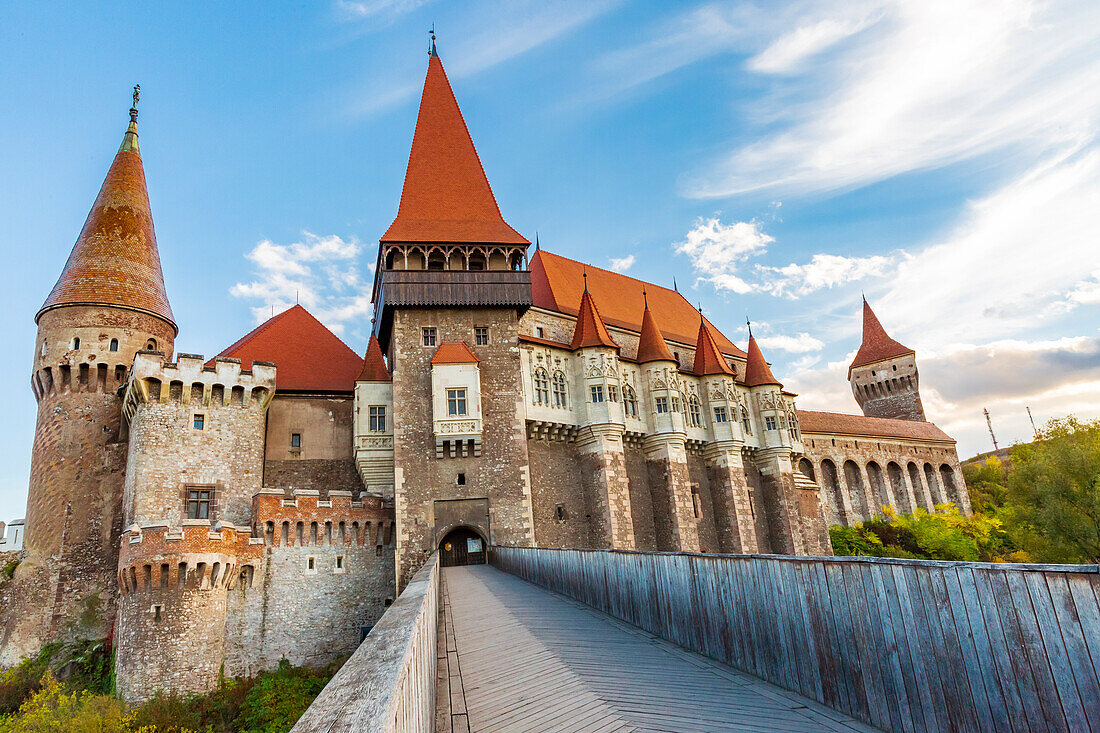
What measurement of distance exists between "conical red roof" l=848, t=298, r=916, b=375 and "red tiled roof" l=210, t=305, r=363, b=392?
4233 centimetres

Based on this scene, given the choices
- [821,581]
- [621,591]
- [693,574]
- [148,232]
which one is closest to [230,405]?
[148,232]

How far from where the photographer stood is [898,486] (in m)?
42.5

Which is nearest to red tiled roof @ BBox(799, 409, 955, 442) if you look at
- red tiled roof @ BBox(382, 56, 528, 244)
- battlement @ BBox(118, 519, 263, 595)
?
red tiled roof @ BBox(382, 56, 528, 244)

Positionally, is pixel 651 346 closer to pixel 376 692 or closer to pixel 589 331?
pixel 589 331

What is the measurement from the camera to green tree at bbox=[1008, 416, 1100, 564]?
24.8 metres

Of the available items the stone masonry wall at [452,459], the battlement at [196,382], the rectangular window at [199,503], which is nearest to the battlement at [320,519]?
the rectangular window at [199,503]

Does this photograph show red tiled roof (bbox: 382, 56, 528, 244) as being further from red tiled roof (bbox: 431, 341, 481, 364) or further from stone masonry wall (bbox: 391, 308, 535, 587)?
red tiled roof (bbox: 431, 341, 481, 364)

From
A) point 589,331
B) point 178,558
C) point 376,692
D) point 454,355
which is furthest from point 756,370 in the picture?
point 376,692

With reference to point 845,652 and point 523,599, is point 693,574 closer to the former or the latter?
Answer: point 845,652

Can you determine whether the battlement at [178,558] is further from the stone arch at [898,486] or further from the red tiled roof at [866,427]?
the stone arch at [898,486]

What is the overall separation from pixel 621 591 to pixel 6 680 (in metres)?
22.2

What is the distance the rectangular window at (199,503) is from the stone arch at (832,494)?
3298cm

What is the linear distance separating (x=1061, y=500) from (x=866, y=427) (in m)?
16.6

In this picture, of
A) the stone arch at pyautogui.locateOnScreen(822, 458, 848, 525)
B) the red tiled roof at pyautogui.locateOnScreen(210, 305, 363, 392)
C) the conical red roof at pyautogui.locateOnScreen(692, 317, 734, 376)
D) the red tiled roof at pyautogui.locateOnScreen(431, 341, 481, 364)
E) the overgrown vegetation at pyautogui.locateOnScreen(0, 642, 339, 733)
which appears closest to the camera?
the overgrown vegetation at pyautogui.locateOnScreen(0, 642, 339, 733)
